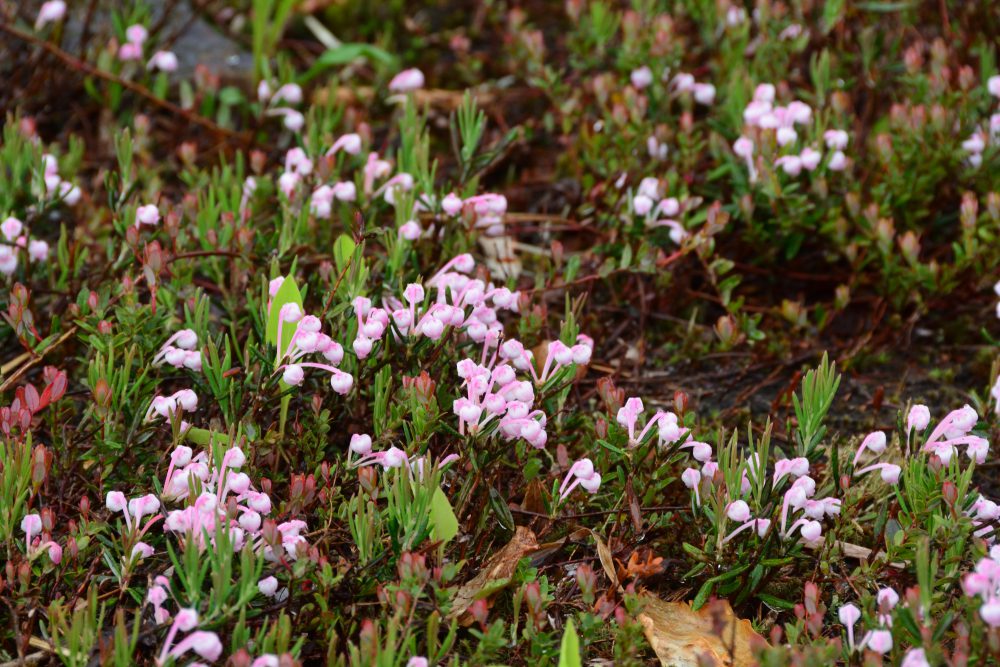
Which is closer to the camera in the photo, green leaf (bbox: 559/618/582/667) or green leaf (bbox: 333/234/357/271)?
green leaf (bbox: 559/618/582/667)

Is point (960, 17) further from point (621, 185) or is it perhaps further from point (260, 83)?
point (260, 83)

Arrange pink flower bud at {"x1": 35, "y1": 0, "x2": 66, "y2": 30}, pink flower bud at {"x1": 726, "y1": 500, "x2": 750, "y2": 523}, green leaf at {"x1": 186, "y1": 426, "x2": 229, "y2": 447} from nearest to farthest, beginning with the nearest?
pink flower bud at {"x1": 726, "y1": 500, "x2": 750, "y2": 523}
green leaf at {"x1": 186, "y1": 426, "x2": 229, "y2": 447}
pink flower bud at {"x1": 35, "y1": 0, "x2": 66, "y2": 30}

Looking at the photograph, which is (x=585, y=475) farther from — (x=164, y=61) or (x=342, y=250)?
(x=164, y=61)

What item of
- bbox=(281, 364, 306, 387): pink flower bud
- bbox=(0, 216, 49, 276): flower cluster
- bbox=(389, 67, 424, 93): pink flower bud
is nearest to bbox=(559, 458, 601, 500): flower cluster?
bbox=(281, 364, 306, 387): pink flower bud

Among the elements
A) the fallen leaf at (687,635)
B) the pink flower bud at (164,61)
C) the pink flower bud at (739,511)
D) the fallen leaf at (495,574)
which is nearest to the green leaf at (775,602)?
the fallen leaf at (687,635)

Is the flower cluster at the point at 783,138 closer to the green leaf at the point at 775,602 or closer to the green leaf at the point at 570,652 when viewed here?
the green leaf at the point at 775,602

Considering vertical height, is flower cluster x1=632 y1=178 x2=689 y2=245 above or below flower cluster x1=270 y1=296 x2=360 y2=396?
below

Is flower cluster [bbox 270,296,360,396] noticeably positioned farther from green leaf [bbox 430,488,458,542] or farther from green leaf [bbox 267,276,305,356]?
green leaf [bbox 430,488,458,542]
